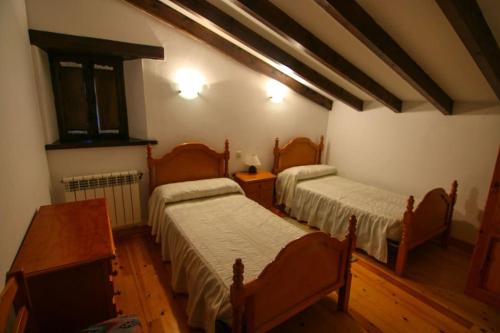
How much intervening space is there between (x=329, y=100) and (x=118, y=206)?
345cm

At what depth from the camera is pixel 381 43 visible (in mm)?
2027

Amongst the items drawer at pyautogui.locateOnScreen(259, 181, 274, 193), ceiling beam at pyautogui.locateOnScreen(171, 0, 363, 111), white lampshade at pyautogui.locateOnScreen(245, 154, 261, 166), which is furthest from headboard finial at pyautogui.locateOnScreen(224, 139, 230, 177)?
ceiling beam at pyautogui.locateOnScreen(171, 0, 363, 111)

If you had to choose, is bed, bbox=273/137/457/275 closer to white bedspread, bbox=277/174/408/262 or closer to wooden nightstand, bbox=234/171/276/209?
white bedspread, bbox=277/174/408/262

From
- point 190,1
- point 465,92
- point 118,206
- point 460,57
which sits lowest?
point 118,206

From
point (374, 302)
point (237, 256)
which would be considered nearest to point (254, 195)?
point (237, 256)

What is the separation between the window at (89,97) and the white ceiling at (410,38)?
4.65 ft

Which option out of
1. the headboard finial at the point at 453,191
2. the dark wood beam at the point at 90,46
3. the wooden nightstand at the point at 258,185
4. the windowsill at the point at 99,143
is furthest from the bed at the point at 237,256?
the headboard finial at the point at 453,191

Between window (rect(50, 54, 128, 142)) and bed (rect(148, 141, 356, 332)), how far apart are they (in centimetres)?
59

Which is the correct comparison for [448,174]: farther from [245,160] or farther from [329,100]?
[245,160]

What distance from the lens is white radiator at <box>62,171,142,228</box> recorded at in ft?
8.55

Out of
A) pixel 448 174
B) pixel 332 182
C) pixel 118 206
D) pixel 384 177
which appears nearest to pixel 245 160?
pixel 332 182

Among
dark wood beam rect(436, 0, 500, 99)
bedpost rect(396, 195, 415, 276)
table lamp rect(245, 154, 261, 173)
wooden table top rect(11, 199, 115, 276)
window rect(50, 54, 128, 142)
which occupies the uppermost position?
dark wood beam rect(436, 0, 500, 99)

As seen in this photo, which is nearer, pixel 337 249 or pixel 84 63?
pixel 337 249

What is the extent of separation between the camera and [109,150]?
2.78 metres
